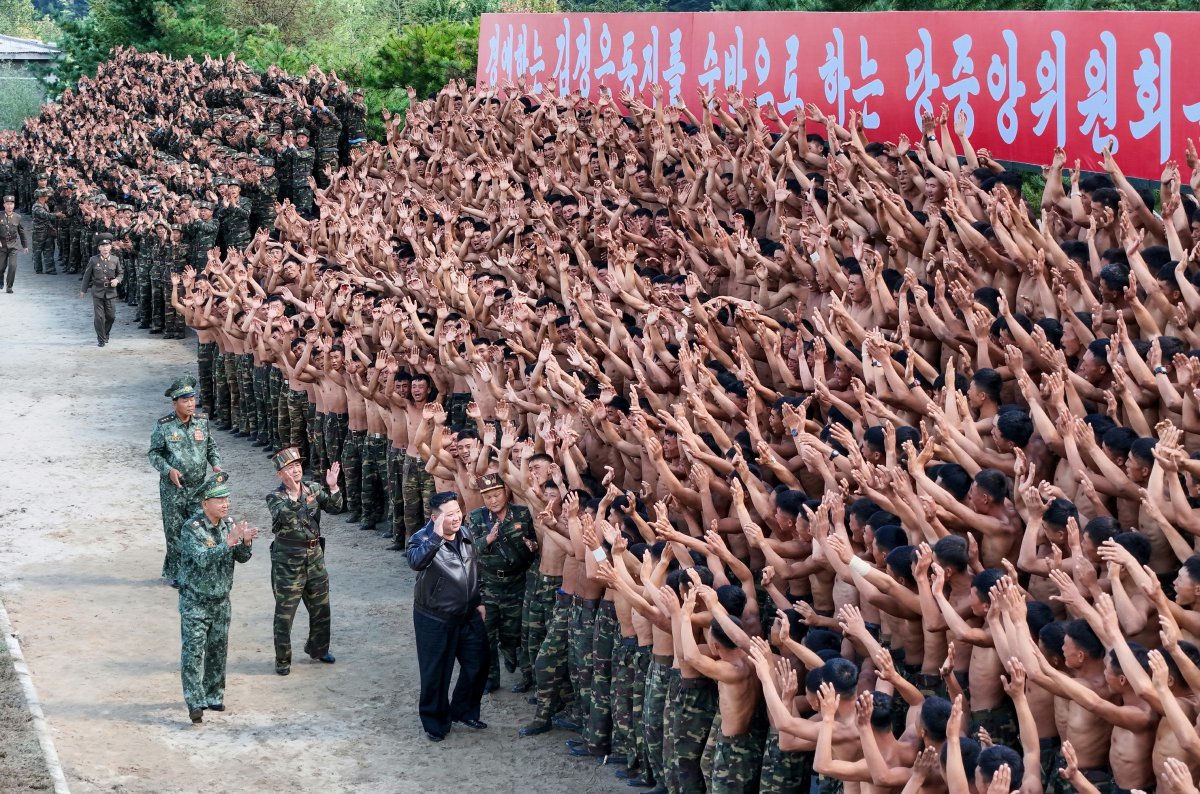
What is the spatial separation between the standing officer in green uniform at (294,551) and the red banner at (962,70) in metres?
5.54

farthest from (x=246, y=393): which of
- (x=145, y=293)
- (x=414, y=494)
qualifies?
(x=145, y=293)

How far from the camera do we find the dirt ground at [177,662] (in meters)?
8.48

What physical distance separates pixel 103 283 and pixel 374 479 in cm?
709

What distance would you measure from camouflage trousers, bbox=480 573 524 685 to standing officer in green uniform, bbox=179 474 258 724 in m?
1.46

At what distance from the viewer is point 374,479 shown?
12.5m

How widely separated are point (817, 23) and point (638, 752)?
7669 millimetres

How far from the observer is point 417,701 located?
935 centimetres

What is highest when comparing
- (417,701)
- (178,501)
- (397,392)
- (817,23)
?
(817,23)

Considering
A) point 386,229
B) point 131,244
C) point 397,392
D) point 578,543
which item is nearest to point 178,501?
point 397,392

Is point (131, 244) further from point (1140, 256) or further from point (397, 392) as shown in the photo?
point (1140, 256)

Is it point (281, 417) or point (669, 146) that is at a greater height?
point (669, 146)

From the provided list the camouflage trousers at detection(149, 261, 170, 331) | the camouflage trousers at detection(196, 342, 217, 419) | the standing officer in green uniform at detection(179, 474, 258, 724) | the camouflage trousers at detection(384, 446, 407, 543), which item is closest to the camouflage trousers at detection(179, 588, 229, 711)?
the standing officer in green uniform at detection(179, 474, 258, 724)

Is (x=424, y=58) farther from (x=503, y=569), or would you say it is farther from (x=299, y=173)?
(x=503, y=569)

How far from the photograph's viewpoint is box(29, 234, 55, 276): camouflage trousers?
75.9ft
